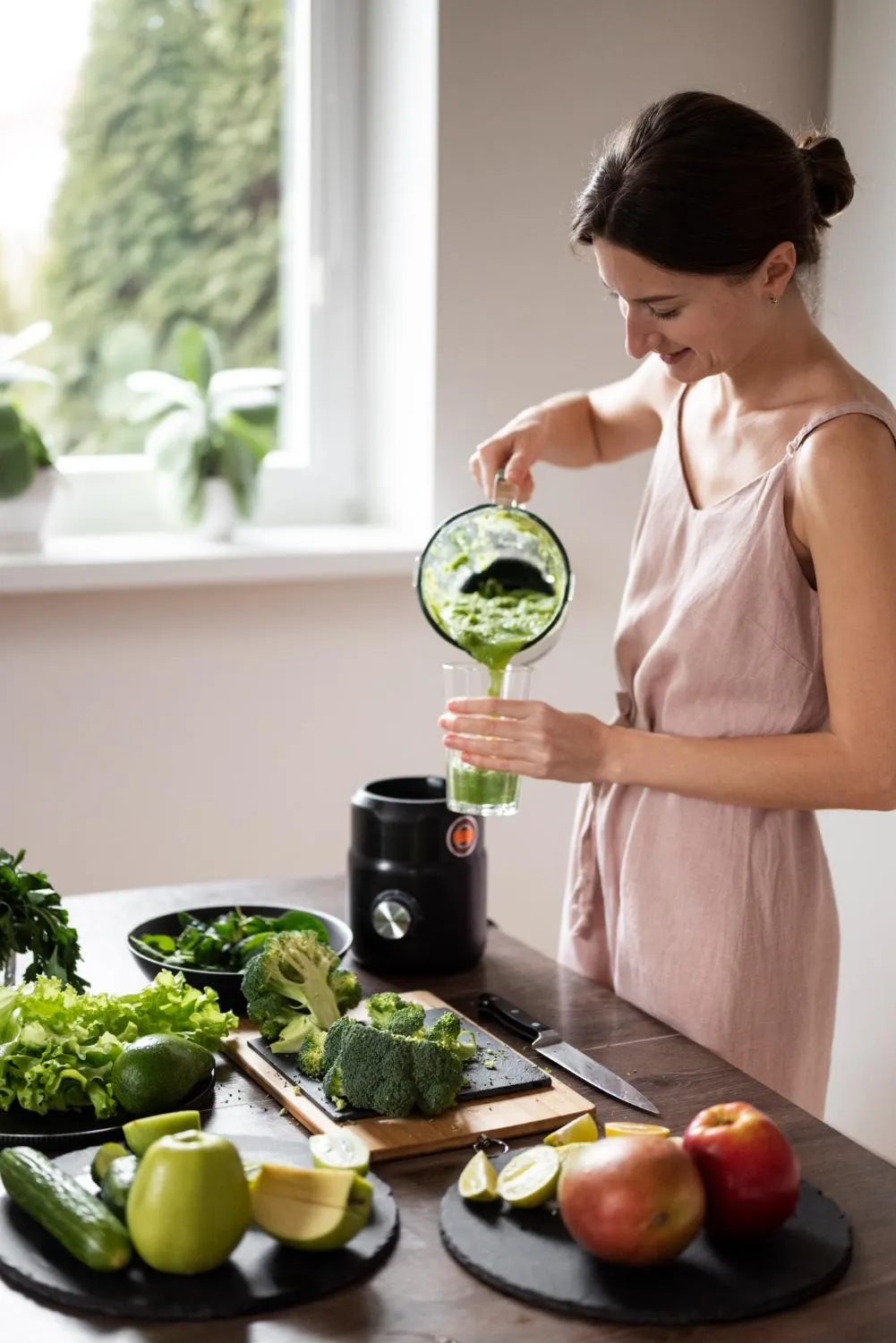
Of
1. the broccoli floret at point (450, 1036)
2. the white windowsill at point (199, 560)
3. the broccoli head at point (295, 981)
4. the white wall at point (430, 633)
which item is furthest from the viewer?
the white wall at point (430, 633)

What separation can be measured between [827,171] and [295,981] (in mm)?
985

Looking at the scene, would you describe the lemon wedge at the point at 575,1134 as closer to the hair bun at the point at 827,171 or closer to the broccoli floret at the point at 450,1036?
the broccoli floret at the point at 450,1036

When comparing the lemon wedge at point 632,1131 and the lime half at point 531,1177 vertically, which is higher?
the lemon wedge at point 632,1131

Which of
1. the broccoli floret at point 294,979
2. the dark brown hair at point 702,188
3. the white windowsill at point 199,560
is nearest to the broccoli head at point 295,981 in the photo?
the broccoli floret at point 294,979

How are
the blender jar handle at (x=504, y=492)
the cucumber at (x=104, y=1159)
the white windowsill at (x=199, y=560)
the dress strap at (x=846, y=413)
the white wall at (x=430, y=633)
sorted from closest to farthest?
the cucumber at (x=104, y=1159) → the dress strap at (x=846, y=413) → the blender jar handle at (x=504, y=492) → the white windowsill at (x=199, y=560) → the white wall at (x=430, y=633)

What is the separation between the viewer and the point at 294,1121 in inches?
52.1

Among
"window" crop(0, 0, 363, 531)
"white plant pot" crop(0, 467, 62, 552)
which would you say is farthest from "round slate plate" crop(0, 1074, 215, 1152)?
"window" crop(0, 0, 363, 531)

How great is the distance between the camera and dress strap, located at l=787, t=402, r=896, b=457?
158cm

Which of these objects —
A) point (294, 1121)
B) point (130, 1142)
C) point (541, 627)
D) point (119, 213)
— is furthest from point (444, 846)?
point (119, 213)

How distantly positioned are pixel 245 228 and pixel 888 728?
1.95 metres

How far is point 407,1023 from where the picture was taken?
137cm

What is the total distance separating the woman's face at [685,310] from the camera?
5.18ft

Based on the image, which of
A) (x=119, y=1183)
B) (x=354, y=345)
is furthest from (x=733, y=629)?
(x=354, y=345)

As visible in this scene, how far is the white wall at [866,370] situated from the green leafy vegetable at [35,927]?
171 cm
